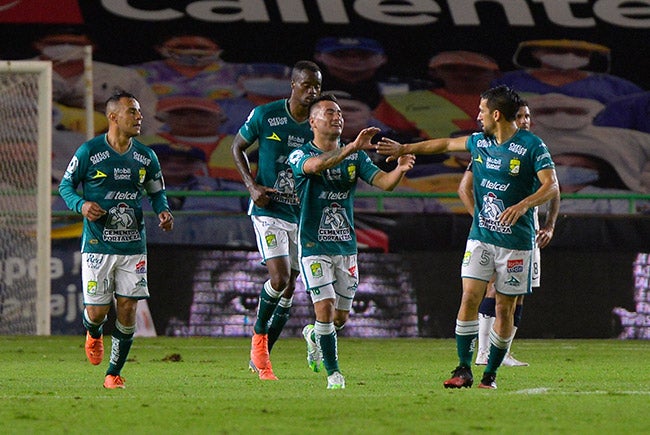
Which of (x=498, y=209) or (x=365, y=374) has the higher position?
(x=498, y=209)

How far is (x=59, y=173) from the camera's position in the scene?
66.3ft

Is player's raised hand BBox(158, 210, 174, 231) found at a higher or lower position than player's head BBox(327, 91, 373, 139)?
higher

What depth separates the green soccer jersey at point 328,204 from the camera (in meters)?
8.83

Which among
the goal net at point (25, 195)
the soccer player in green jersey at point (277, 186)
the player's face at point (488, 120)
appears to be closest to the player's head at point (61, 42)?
the goal net at point (25, 195)

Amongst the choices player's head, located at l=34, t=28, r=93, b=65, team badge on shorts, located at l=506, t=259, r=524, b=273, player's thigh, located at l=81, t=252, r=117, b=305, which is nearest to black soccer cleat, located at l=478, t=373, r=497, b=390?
team badge on shorts, located at l=506, t=259, r=524, b=273

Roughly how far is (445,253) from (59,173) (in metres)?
7.54

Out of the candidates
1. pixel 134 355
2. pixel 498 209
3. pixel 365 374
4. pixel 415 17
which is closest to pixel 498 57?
pixel 415 17

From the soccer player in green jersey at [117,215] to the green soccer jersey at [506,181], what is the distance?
1972 mm

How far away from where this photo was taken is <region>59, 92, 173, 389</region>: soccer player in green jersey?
349 inches

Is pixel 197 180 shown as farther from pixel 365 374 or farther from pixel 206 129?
pixel 365 374

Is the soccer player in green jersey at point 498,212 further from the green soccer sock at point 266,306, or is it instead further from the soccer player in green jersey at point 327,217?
the green soccer sock at point 266,306

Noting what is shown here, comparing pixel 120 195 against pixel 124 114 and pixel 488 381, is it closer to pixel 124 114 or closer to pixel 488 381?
pixel 124 114

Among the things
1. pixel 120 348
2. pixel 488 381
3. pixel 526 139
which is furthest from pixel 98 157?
pixel 488 381

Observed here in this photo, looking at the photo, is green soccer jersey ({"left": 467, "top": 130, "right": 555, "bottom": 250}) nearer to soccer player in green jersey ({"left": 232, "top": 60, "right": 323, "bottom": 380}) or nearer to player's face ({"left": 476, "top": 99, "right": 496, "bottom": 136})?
A: player's face ({"left": 476, "top": 99, "right": 496, "bottom": 136})
